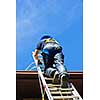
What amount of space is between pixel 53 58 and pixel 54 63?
0.23ft

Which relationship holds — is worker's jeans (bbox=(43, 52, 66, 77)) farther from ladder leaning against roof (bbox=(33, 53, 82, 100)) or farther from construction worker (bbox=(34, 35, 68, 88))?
ladder leaning against roof (bbox=(33, 53, 82, 100))

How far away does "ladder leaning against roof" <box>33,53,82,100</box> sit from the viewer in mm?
3876

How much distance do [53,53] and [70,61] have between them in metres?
0.27

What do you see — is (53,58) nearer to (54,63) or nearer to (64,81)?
(54,63)

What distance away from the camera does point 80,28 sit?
3803 mm

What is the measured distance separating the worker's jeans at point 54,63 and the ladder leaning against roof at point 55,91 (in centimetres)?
13

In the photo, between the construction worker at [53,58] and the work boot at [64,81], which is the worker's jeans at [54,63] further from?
the work boot at [64,81]

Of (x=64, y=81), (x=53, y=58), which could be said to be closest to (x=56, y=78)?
(x=64, y=81)

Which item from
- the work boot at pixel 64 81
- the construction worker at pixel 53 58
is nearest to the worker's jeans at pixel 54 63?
the construction worker at pixel 53 58

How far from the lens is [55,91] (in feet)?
13.0
